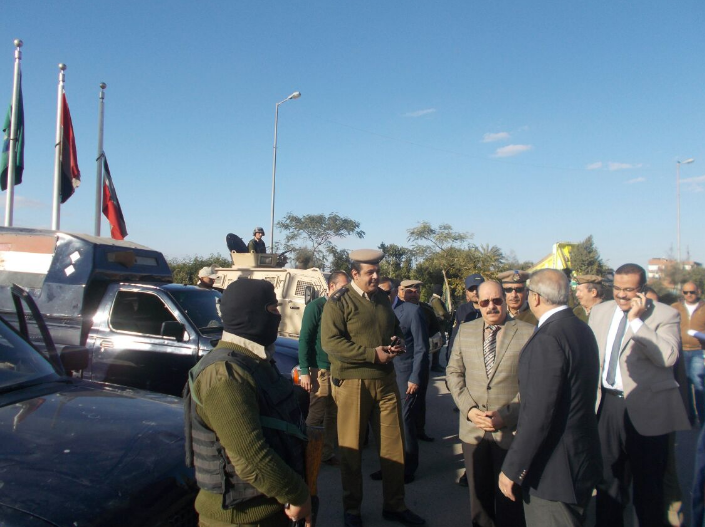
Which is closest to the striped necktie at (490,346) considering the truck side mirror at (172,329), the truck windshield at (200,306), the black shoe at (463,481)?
the black shoe at (463,481)

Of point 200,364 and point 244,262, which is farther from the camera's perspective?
point 244,262

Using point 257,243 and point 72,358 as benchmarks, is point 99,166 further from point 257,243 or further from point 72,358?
point 72,358

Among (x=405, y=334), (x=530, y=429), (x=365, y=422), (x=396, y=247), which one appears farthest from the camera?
(x=396, y=247)

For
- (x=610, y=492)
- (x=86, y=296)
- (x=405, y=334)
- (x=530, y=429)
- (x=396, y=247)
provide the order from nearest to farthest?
(x=530, y=429) < (x=610, y=492) < (x=405, y=334) < (x=86, y=296) < (x=396, y=247)

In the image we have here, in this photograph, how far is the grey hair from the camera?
8.67 feet

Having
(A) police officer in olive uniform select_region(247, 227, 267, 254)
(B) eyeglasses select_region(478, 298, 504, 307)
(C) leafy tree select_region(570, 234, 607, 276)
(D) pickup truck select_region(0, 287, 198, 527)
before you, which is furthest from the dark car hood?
(C) leafy tree select_region(570, 234, 607, 276)

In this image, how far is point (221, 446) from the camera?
74.6 inches

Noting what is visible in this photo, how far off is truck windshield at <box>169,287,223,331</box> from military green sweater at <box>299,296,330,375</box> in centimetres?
109

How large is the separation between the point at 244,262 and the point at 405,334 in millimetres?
7504

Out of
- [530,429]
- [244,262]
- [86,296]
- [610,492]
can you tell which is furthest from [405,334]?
[244,262]

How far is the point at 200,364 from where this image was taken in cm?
196

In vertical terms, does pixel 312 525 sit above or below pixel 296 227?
below

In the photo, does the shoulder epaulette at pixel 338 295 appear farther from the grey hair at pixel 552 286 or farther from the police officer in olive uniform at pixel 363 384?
the grey hair at pixel 552 286

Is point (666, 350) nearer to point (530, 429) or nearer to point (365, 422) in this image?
point (530, 429)
